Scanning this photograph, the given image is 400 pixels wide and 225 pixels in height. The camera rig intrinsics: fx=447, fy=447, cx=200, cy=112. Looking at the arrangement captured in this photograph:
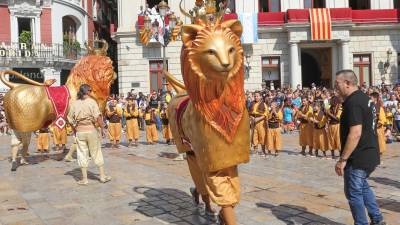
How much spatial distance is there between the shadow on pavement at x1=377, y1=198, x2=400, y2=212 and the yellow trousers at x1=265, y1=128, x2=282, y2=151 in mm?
→ 5102

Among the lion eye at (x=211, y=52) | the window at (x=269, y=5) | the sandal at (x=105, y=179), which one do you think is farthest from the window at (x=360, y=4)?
the lion eye at (x=211, y=52)

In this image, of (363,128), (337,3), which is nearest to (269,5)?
(337,3)

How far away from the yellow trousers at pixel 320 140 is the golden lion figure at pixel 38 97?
208 inches

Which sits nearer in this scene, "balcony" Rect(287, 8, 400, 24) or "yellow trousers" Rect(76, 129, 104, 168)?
"yellow trousers" Rect(76, 129, 104, 168)

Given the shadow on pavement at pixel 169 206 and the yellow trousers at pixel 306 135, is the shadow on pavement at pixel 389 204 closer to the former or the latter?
the shadow on pavement at pixel 169 206

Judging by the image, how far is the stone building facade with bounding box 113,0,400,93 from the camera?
85.1 ft

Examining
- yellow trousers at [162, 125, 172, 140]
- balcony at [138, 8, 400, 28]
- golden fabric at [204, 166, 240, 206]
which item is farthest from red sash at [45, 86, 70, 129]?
balcony at [138, 8, 400, 28]

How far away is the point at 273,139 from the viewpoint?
11617 millimetres

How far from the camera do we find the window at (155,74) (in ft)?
87.0

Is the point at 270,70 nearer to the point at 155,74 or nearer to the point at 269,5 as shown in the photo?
the point at 269,5

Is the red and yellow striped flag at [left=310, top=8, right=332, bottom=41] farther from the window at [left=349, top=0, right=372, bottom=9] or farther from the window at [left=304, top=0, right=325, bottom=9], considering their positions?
the window at [left=349, top=0, right=372, bottom=9]

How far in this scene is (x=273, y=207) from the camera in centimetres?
620

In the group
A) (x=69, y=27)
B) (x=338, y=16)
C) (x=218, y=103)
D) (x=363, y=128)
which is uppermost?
(x=69, y=27)

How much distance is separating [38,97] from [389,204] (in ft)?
24.1
